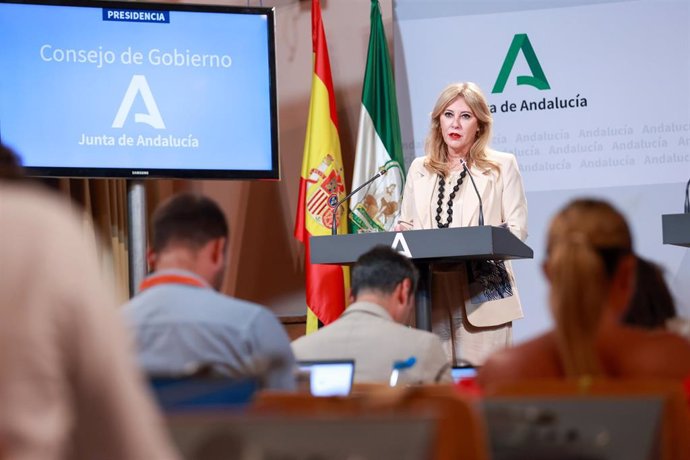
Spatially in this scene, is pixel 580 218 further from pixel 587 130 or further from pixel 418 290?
pixel 587 130

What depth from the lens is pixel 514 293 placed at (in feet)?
16.4

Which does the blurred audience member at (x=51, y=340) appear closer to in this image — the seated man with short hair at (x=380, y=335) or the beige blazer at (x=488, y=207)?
the seated man with short hair at (x=380, y=335)

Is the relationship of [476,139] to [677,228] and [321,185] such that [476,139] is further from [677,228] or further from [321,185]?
[321,185]

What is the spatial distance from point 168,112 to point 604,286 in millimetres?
4024

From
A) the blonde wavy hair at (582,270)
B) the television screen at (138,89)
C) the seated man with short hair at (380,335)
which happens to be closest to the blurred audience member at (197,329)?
the seated man with short hair at (380,335)

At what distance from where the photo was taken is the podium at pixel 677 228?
14.2 feet

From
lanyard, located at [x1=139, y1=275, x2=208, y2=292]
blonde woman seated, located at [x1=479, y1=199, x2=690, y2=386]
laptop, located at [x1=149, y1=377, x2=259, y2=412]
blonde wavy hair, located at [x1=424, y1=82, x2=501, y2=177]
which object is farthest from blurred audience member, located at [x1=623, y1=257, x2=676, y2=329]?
blonde wavy hair, located at [x1=424, y1=82, x2=501, y2=177]

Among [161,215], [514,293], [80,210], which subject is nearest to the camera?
[161,215]

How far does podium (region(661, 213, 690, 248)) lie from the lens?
14.2 feet

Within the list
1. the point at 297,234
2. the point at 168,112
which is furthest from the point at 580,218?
the point at 297,234

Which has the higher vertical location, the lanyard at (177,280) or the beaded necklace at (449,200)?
the beaded necklace at (449,200)

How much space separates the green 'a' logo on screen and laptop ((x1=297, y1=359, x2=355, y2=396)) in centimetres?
423

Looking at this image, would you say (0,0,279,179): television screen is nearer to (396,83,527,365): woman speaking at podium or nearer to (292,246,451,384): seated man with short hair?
(396,83,527,365): woman speaking at podium

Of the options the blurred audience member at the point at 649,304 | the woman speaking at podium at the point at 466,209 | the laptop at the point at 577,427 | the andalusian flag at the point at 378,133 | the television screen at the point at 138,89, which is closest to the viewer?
the laptop at the point at 577,427
